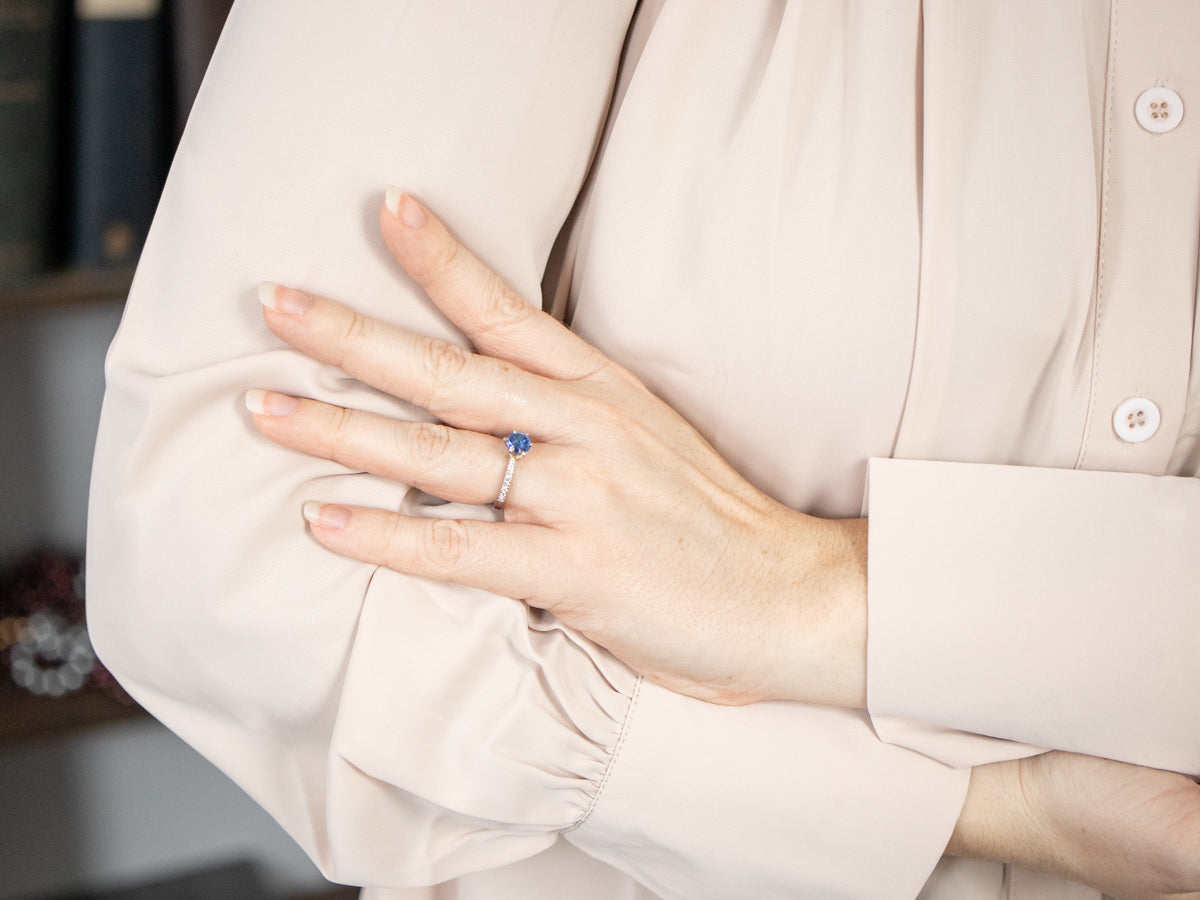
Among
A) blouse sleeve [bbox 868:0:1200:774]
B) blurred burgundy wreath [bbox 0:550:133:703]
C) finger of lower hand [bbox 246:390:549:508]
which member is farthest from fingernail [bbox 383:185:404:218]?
blurred burgundy wreath [bbox 0:550:133:703]

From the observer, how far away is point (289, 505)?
65cm

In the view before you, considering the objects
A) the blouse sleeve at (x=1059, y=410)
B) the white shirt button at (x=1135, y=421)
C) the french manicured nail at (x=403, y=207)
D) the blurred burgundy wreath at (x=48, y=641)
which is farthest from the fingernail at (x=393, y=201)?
the blurred burgundy wreath at (x=48, y=641)

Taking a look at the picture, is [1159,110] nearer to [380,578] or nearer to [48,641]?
[380,578]

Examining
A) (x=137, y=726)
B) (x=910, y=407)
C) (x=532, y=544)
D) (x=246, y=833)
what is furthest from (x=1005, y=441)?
(x=246, y=833)

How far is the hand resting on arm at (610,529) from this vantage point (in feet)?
2.12

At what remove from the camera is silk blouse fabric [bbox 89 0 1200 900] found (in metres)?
0.64

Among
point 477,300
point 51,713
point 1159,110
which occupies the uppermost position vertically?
point 1159,110

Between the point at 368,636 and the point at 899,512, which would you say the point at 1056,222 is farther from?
the point at 368,636

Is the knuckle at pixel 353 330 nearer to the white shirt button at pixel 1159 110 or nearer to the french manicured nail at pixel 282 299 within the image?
the french manicured nail at pixel 282 299

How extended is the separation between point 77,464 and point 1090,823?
1445mm

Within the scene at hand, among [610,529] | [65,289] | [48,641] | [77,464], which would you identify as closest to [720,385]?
[610,529]

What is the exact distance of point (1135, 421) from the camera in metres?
0.69

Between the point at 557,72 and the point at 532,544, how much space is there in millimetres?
337

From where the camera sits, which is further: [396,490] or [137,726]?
[137,726]
